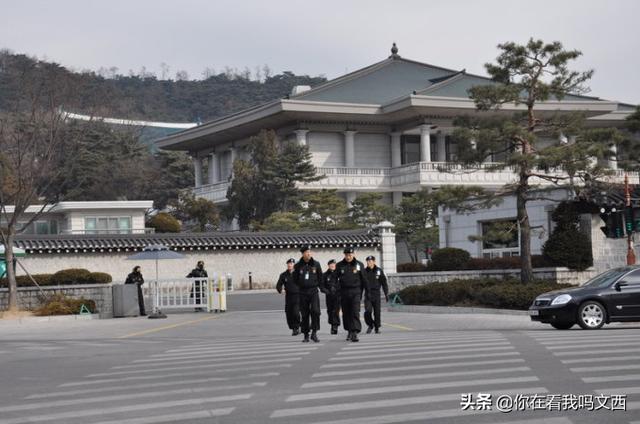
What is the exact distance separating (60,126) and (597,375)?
26.6m

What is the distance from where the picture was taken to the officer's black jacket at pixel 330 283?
2177 cm

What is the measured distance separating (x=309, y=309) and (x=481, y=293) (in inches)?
447

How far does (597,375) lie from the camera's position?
12836 millimetres

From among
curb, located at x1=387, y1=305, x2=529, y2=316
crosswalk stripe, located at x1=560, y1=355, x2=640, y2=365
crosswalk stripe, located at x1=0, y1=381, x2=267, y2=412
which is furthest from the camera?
curb, located at x1=387, y1=305, x2=529, y2=316

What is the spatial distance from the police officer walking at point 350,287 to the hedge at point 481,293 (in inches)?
368

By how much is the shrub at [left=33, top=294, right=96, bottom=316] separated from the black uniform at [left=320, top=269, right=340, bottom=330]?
13342 mm

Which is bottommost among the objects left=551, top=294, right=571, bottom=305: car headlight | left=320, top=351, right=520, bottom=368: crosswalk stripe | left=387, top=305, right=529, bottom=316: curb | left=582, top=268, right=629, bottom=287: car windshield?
left=387, top=305, right=529, bottom=316: curb

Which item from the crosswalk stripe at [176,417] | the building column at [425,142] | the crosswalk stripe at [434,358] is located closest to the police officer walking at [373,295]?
the crosswalk stripe at [434,358]

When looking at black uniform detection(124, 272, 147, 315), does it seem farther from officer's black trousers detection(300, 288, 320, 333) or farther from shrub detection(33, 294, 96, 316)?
officer's black trousers detection(300, 288, 320, 333)

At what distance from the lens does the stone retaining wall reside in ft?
116

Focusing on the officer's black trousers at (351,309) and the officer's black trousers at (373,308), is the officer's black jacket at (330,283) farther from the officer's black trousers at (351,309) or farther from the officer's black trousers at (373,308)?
the officer's black trousers at (373,308)

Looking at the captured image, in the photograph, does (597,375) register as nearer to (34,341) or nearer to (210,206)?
(34,341)

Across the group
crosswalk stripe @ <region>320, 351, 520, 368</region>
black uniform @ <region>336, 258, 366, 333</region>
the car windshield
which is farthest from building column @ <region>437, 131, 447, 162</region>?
crosswalk stripe @ <region>320, 351, 520, 368</region>

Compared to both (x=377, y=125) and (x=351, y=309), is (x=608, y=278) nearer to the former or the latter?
(x=351, y=309)
